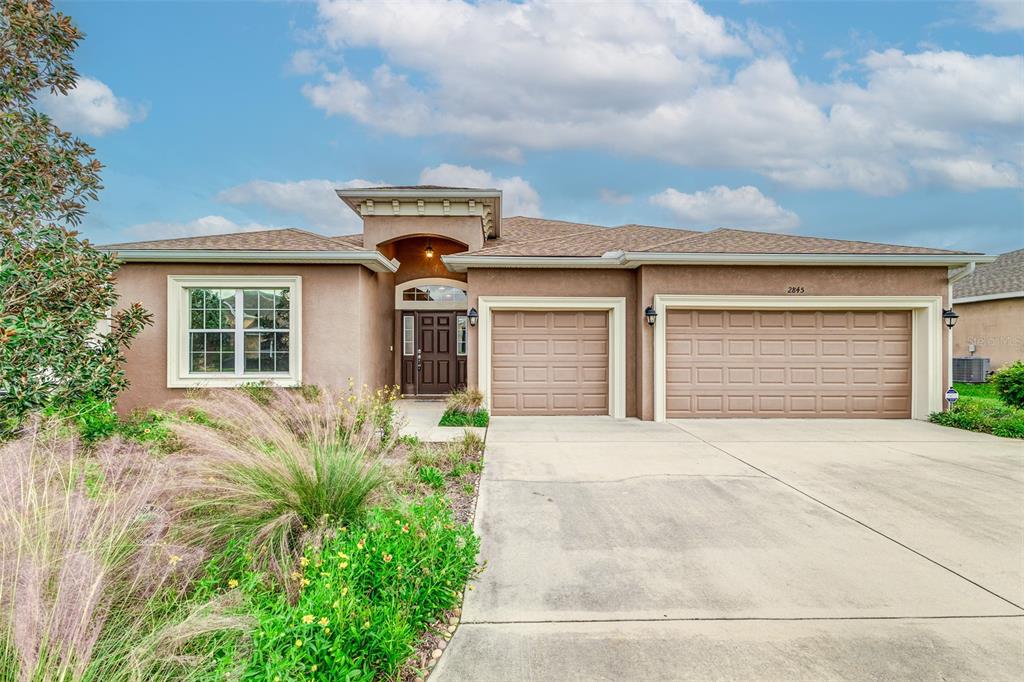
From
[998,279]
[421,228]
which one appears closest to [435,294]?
[421,228]

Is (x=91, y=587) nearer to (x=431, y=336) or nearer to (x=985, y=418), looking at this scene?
(x=431, y=336)

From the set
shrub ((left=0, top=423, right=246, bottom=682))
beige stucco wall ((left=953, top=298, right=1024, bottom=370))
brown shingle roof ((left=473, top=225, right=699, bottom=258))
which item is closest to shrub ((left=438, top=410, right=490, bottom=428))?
brown shingle roof ((left=473, top=225, right=699, bottom=258))

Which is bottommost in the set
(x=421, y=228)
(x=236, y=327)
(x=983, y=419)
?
(x=983, y=419)

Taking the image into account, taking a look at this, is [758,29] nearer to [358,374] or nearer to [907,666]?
[358,374]

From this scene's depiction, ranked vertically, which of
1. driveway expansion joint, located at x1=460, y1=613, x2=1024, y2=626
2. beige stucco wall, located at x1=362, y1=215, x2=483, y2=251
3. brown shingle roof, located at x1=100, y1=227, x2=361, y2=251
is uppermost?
beige stucco wall, located at x1=362, y1=215, x2=483, y2=251

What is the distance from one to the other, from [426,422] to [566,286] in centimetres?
390

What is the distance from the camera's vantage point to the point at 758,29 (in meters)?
12.0

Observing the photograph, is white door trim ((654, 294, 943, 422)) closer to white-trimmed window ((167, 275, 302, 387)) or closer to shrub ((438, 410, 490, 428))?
shrub ((438, 410, 490, 428))

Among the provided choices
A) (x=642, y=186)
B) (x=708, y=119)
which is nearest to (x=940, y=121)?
(x=708, y=119)

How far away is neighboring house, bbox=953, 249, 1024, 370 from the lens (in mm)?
16219

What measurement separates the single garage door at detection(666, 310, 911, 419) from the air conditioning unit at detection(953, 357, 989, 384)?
9.41 meters

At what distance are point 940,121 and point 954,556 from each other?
17758 millimetres

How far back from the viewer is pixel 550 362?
10359mm

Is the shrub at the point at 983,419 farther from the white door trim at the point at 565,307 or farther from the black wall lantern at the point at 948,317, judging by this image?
the white door trim at the point at 565,307
